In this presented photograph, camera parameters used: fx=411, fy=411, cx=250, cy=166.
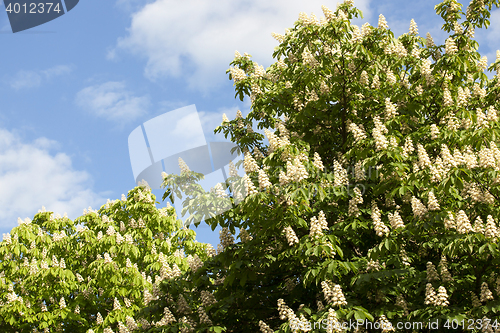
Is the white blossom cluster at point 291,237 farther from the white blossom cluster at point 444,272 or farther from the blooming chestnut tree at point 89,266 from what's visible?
the blooming chestnut tree at point 89,266

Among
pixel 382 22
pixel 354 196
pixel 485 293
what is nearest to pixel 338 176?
pixel 354 196

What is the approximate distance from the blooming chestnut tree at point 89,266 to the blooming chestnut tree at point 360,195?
200 inches

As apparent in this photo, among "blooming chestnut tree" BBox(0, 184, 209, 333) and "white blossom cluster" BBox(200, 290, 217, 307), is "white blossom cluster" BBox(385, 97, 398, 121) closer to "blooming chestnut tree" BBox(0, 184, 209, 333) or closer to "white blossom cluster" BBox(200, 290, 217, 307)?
"white blossom cluster" BBox(200, 290, 217, 307)

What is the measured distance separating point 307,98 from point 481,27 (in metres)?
4.19

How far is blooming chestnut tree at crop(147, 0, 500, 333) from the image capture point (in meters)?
6.35

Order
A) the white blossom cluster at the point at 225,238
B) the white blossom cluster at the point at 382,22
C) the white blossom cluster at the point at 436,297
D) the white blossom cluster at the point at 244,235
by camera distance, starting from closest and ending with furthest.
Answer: the white blossom cluster at the point at 436,297 → the white blossom cluster at the point at 244,235 → the white blossom cluster at the point at 225,238 → the white blossom cluster at the point at 382,22

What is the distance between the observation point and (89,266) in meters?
13.3

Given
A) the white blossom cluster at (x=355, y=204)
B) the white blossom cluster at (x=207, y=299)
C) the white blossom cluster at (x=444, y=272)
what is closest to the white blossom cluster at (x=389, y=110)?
the white blossom cluster at (x=355, y=204)

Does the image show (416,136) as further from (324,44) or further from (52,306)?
(52,306)

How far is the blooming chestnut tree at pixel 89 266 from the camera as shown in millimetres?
13141

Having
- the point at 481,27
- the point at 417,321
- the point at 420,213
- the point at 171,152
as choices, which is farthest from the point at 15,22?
the point at 481,27

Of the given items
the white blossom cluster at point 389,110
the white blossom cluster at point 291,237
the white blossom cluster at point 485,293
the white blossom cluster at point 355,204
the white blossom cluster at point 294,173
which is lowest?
the white blossom cluster at point 485,293

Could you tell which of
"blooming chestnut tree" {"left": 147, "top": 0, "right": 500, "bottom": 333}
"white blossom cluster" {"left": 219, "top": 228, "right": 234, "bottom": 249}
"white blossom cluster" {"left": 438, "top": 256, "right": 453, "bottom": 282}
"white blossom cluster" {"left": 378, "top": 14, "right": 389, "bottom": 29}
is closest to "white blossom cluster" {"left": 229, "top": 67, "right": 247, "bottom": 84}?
"blooming chestnut tree" {"left": 147, "top": 0, "right": 500, "bottom": 333}

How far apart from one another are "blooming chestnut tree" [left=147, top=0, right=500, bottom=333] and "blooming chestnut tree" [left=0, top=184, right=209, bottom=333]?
507 centimetres
